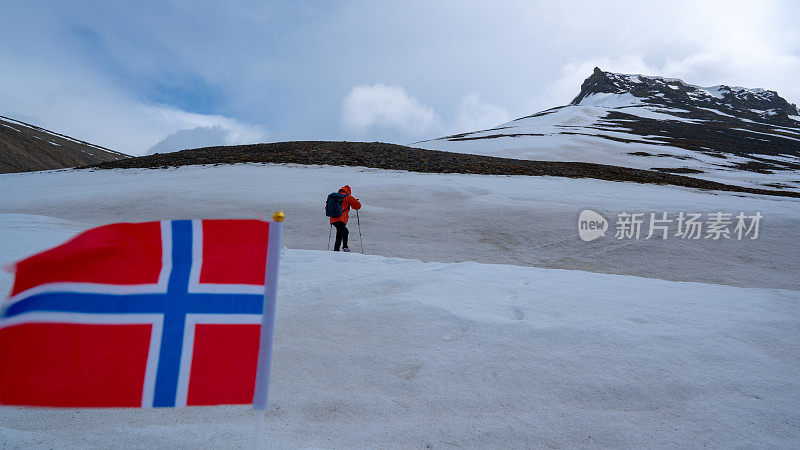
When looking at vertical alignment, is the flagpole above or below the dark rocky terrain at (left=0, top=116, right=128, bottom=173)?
below

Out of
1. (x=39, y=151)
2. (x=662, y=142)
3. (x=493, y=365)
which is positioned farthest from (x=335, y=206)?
(x=39, y=151)

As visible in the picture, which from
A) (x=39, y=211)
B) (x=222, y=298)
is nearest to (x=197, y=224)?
(x=222, y=298)

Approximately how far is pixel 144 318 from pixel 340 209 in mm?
7561

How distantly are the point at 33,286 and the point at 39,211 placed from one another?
51.8ft

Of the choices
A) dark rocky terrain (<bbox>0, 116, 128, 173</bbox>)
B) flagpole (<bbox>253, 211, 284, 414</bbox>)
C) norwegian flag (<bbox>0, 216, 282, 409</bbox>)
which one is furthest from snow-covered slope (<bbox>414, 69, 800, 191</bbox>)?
dark rocky terrain (<bbox>0, 116, 128, 173</bbox>)

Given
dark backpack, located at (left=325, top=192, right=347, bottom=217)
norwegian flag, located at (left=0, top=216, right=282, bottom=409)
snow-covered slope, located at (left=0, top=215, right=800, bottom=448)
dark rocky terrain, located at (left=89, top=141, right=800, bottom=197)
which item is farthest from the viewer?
dark rocky terrain, located at (left=89, top=141, right=800, bottom=197)

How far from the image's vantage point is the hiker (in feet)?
31.5

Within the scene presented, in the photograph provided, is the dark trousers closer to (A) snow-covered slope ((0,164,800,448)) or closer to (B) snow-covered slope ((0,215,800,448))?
(A) snow-covered slope ((0,164,800,448))

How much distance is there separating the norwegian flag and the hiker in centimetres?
738

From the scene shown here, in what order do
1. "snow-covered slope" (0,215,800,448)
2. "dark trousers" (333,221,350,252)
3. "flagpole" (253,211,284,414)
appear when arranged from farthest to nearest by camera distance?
"dark trousers" (333,221,350,252)
"snow-covered slope" (0,215,800,448)
"flagpole" (253,211,284,414)

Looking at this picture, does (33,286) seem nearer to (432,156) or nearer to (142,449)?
(142,449)

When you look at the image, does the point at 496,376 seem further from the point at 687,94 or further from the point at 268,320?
the point at 687,94

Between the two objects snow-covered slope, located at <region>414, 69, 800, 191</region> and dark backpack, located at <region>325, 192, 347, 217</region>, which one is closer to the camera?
dark backpack, located at <region>325, 192, 347, 217</region>

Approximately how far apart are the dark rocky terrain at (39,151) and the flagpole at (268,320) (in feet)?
268
